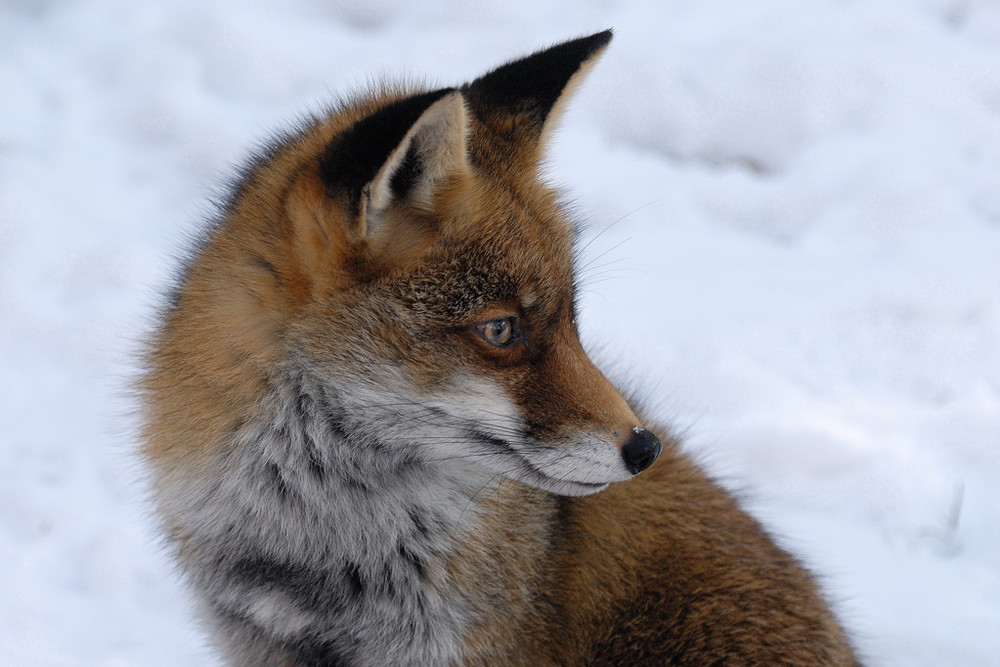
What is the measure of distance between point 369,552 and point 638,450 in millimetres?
887

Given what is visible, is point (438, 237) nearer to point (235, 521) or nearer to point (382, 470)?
point (382, 470)

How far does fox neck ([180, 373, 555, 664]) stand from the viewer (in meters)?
2.86

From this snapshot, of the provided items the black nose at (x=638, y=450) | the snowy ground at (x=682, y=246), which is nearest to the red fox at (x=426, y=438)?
the black nose at (x=638, y=450)

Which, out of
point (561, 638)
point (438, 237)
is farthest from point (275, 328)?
point (561, 638)

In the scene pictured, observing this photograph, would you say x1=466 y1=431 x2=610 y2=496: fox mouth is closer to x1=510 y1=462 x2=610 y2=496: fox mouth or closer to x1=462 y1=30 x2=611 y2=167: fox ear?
x1=510 y1=462 x2=610 y2=496: fox mouth

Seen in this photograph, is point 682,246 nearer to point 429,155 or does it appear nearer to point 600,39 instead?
point 600,39

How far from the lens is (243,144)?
6141 mm

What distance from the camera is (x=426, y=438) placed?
2742 millimetres

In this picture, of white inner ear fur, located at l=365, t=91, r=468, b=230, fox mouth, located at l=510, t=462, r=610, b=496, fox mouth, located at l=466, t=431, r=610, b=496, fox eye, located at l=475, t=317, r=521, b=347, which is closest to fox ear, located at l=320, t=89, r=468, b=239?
white inner ear fur, located at l=365, t=91, r=468, b=230

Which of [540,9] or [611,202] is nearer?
[611,202]

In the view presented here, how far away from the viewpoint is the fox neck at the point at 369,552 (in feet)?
9.38

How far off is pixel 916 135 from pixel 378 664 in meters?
5.34

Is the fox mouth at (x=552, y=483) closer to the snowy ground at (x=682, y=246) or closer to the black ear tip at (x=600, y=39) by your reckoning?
the snowy ground at (x=682, y=246)

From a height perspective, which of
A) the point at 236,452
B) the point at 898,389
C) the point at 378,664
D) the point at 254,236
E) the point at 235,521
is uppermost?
the point at 254,236
